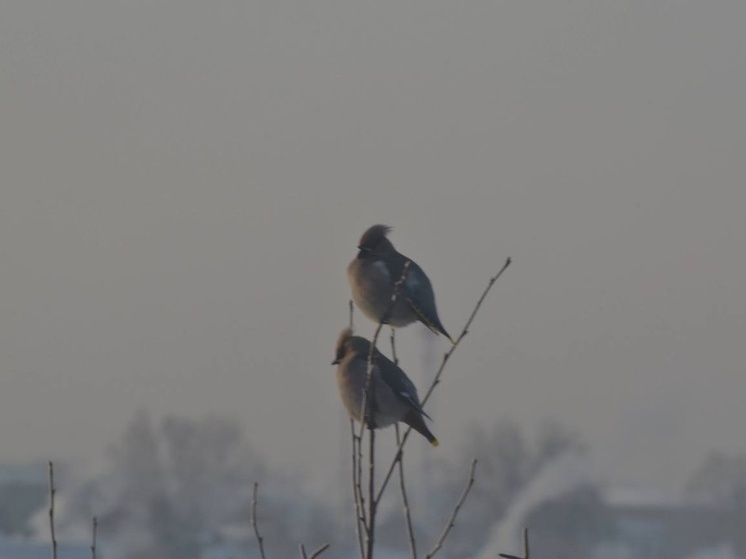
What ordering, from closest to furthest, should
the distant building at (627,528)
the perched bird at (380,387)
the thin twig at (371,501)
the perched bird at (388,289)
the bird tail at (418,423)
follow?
the thin twig at (371,501)
the perched bird at (380,387)
the bird tail at (418,423)
the perched bird at (388,289)
the distant building at (627,528)

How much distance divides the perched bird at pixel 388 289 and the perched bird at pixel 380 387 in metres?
0.22

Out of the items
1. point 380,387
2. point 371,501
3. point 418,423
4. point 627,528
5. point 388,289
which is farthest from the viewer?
point 627,528

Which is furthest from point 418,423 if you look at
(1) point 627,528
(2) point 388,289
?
(1) point 627,528

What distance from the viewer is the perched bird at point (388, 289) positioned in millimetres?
7828

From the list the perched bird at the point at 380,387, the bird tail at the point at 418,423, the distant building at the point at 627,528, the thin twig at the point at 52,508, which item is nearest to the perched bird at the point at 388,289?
the perched bird at the point at 380,387

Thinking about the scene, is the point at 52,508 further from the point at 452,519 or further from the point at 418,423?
the point at 418,423

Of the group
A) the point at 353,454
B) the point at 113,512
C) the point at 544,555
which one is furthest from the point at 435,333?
the point at 544,555

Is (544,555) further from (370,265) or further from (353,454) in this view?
(353,454)

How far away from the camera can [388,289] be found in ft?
25.7

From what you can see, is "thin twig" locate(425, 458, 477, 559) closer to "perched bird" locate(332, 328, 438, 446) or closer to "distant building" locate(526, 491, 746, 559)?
"perched bird" locate(332, 328, 438, 446)

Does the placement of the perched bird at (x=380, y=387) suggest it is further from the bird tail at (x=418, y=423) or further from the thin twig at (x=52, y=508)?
→ the thin twig at (x=52, y=508)

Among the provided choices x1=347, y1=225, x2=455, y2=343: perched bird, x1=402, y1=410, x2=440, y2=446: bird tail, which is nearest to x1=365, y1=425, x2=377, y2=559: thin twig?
x1=402, y1=410, x2=440, y2=446: bird tail

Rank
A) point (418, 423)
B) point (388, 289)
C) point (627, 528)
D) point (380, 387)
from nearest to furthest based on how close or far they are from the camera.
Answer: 1. point (380, 387)
2. point (418, 423)
3. point (388, 289)
4. point (627, 528)

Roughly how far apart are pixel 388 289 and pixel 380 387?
33.6 inches
